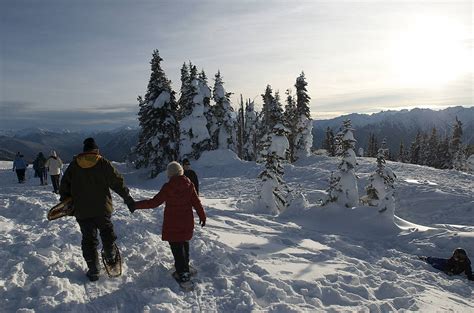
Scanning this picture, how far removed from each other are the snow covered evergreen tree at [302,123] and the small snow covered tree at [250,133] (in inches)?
492

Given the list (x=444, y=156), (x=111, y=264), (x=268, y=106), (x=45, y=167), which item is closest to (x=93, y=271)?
(x=111, y=264)

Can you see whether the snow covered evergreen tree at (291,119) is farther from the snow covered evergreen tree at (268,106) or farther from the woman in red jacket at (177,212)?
the woman in red jacket at (177,212)

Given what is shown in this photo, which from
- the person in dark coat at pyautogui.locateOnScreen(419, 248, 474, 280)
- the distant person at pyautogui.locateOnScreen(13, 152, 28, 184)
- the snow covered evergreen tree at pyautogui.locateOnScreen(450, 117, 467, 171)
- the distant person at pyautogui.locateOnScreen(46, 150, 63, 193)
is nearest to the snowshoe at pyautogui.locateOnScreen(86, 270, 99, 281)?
the person in dark coat at pyautogui.locateOnScreen(419, 248, 474, 280)

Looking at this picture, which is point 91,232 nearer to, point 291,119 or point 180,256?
point 180,256

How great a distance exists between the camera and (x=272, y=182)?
1612cm

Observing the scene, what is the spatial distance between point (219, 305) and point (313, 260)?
3407 millimetres

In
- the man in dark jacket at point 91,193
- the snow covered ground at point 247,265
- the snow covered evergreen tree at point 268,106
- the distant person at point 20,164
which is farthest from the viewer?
the snow covered evergreen tree at point 268,106

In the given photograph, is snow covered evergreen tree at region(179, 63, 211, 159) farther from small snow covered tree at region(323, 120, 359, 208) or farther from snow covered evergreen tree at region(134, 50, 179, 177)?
small snow covered tree at region(323, 120, 359, 208)

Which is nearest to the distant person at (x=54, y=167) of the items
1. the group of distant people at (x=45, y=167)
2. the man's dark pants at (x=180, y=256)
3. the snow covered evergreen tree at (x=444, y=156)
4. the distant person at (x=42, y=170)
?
the group of distant people at (x=45, y=167)

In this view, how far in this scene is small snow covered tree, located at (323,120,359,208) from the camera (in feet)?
47.5

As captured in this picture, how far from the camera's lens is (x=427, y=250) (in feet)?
35.1

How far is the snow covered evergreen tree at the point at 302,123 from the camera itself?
43.6 m

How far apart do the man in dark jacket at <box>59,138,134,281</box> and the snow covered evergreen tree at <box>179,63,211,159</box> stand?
97.5ft

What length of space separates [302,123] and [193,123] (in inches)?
564
